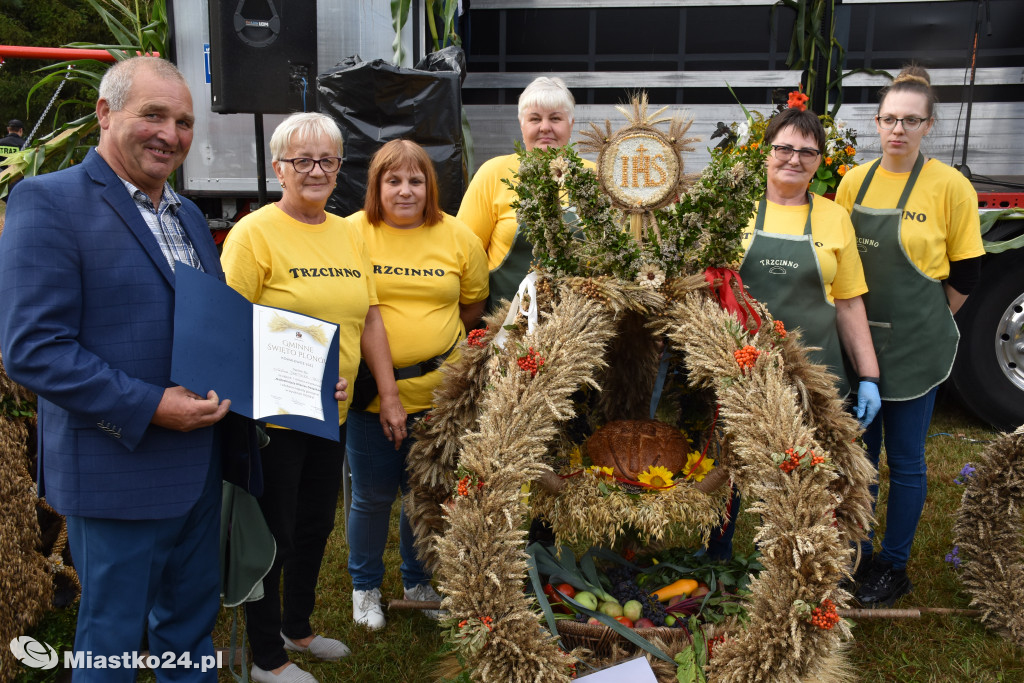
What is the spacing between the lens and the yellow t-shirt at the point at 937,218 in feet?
8.65

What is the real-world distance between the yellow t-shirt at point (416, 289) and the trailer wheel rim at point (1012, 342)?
3.84 metres

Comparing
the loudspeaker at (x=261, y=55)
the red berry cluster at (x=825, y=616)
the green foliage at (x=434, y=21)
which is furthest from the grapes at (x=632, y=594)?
the green foliage at (x=434, y=21)

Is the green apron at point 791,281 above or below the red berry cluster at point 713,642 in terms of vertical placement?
above

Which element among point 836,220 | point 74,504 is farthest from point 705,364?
point 74,504

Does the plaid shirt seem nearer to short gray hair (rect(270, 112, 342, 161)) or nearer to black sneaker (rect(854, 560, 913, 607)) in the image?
short gray hair (rect(270, 112, 342, 161))

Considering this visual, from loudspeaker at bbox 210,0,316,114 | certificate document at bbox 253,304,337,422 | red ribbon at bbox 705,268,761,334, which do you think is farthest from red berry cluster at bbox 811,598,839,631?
loudspeaker at bbox 210,0,316,114

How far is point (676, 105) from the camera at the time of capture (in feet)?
16.2

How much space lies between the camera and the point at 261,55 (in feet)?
11.6

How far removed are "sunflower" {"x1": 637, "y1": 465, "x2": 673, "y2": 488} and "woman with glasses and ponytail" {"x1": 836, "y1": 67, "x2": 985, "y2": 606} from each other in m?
1.12

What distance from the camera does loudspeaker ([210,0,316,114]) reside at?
3479 millimetres

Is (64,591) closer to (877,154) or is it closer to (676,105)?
(676,105)

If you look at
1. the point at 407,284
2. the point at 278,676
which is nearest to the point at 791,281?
the point at 407,284

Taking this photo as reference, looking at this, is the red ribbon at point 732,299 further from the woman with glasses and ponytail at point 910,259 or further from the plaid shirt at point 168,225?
the plaid shirt at point 168,225

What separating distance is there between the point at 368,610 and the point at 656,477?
4.25 ft
